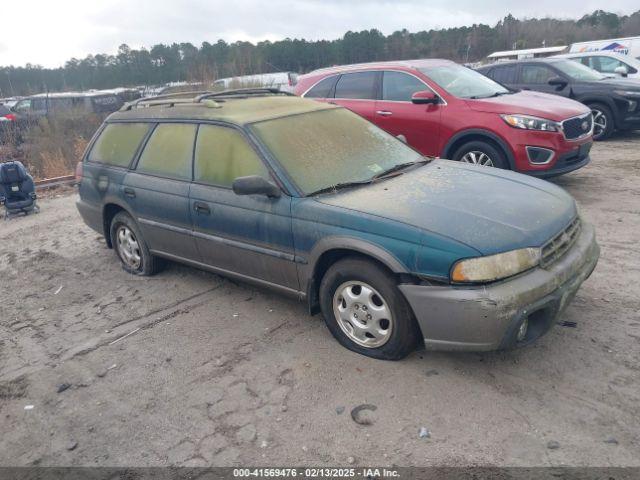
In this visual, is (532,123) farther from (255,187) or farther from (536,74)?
(536,74)

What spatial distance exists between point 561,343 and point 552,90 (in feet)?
27.3

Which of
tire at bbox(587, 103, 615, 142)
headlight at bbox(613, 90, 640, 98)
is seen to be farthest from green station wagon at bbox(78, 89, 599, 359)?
tire at bbox(587, 103, 615, 142)

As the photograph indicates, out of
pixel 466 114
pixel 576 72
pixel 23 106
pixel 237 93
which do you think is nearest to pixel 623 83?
pixel 576 72

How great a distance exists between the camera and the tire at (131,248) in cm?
516

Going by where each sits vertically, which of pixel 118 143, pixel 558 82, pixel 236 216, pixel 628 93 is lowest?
pixel 236 216

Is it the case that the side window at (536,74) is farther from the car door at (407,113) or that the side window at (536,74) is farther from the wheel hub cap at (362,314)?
the wheel hub cap at (362,314)

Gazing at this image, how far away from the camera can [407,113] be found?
7.18 metres

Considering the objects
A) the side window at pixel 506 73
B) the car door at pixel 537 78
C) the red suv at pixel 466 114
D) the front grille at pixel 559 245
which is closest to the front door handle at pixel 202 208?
the front grille at pixel 559 245

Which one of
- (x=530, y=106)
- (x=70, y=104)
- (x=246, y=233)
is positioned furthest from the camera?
(x=70, y=104)

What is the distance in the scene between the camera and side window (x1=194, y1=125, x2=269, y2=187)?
3.96 meters

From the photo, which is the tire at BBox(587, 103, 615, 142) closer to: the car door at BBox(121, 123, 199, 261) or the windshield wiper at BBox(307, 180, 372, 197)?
the windshield wiper at BBox(307, 180, 372, 197)

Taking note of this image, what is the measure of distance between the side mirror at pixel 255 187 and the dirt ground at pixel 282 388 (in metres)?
1.10

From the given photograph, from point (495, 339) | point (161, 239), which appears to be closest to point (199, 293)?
point (161, 239)

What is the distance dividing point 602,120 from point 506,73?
2145 mm
